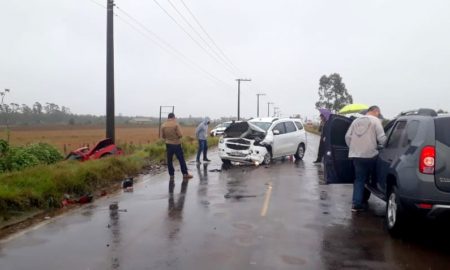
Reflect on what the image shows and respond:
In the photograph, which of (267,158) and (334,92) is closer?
(267,158)

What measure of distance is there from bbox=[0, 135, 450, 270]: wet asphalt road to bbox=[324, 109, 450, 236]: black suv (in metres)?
0.53

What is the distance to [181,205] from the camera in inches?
353

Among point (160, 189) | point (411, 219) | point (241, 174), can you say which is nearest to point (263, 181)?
point (241, 174)

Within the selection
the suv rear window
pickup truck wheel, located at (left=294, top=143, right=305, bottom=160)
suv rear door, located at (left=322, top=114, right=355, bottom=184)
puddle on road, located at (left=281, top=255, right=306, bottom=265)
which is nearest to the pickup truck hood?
pickup truck wheel, located at (left=294, top=143, right=305, bottom=160)

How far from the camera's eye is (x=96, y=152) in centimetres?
1502

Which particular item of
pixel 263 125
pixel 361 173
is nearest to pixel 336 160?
pixel 361 173

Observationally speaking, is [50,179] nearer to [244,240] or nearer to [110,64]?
[244,240]

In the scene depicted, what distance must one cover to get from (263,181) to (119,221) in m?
5.45

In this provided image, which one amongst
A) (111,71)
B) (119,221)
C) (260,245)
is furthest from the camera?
(111,71)

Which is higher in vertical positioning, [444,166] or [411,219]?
[444,166]

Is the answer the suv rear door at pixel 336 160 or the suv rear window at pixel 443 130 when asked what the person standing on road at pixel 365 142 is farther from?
the suv rear window at pixel 443 130

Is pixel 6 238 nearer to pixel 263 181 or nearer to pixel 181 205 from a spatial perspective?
pixel 181 205

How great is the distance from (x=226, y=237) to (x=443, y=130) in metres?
3.23

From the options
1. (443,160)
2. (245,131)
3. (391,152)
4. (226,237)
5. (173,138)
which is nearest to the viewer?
(443,160)
